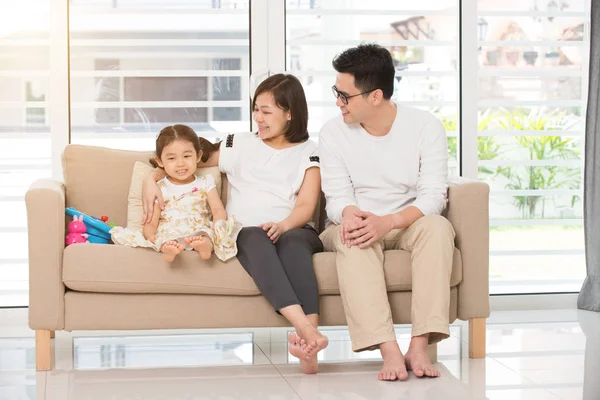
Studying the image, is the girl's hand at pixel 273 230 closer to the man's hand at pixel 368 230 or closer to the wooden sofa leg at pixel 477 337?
the man's hand at pixel 368 230

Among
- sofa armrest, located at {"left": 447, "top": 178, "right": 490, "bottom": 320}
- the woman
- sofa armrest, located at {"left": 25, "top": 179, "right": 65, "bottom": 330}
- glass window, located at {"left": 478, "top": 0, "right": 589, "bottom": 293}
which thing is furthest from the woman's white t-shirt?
glass window, located at {"left": 478, "top": 0, "right": 589, "bottom": 293}

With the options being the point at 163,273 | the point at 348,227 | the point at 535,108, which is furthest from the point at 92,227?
the point at 535,108

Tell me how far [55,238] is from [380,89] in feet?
3.97

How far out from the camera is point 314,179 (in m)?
3.30

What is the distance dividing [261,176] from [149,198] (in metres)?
0.43

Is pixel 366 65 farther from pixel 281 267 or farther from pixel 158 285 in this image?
pixel 158 285

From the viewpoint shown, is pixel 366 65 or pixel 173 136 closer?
pixel 366 65

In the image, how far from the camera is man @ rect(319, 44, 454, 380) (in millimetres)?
2842

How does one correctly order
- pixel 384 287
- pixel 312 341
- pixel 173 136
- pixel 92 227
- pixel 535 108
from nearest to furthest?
1. pixel 312 341
2. pixel 384 287
3. pixel 92 227
4. pixel 173 136
5. pixel 535 108

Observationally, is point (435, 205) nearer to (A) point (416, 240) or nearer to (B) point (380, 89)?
(A) point (416, 240)

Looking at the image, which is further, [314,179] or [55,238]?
[314,179]

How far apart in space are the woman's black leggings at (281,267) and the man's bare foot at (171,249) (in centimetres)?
22

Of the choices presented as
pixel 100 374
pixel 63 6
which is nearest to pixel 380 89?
pixel 100 374

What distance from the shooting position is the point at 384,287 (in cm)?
289
